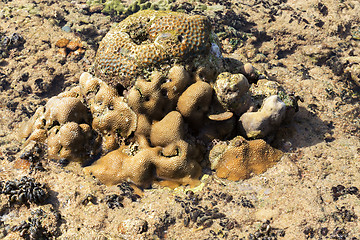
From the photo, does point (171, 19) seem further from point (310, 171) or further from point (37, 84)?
point (37, 84)

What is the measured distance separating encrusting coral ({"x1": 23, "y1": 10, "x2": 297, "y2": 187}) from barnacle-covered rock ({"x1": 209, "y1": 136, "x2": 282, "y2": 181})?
0.8 inches

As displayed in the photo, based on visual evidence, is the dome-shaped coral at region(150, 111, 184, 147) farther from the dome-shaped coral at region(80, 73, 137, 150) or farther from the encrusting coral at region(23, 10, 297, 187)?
the dome-shaped coral at region(80, 73, 137, 150)

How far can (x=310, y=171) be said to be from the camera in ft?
18.9

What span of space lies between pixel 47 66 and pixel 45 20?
9.05 ft

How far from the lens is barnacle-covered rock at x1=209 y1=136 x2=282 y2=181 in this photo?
5.72m

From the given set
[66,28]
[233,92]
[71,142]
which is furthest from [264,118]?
[66,28]

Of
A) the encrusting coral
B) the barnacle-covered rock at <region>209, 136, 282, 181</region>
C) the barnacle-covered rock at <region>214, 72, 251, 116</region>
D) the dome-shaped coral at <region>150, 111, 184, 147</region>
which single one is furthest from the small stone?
the barnacle-covered rock at <region>209, 136, 282, 181</region>

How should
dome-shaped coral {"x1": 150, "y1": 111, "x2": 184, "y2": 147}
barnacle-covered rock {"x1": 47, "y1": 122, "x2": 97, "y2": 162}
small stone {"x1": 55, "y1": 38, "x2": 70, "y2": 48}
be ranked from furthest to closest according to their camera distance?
small stone {"x1": 55, "y1": 38, "x2": 70, "y2": 48}
barnacle-covered rock {"x1": 47, "y1": 122, "x2": 97, "y2": 162}
dome-shaped coral {"x1": 150, "y1": 111, "x2": 184, "y2": 147}

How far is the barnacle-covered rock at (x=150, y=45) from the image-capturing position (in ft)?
19.3

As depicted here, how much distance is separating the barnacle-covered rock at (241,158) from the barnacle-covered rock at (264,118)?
0.75 feet

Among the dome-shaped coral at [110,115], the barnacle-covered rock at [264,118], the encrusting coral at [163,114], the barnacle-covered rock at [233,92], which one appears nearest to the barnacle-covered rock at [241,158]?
the encrusting coral at [163,114]

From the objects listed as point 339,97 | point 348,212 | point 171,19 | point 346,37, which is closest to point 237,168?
point 348,212

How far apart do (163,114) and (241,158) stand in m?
1.95

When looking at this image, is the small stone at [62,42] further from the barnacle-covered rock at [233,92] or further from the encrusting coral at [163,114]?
the barnacle-covered rock at [233,92]
